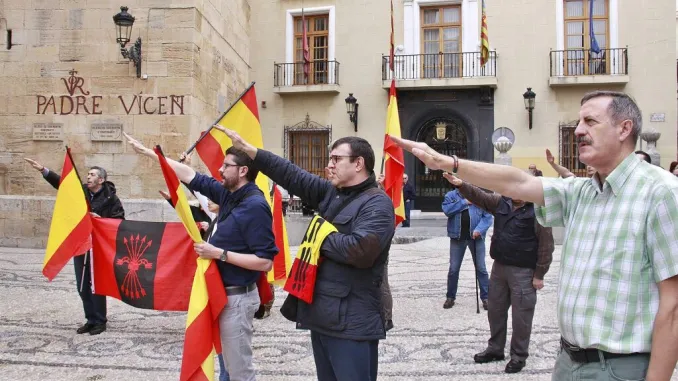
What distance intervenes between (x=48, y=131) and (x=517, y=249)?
10.1 metres

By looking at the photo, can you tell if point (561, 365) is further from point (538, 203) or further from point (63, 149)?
point (63, 149)

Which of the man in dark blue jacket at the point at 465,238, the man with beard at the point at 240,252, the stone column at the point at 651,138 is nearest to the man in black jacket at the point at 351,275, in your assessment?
the man with beard at the point at 240,252

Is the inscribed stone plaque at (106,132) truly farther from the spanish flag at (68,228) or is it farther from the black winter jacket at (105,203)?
the spanish flag at (68,228)

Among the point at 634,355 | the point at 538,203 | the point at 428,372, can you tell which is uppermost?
the point at 538,203

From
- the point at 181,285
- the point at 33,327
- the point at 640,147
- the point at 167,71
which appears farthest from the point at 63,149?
the point at 640,147

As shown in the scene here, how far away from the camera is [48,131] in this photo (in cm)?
1156

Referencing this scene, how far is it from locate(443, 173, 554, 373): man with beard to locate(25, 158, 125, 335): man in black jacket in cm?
350

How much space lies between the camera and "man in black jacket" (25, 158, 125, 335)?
557 cm

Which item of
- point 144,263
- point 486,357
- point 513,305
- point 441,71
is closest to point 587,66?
point 441,71

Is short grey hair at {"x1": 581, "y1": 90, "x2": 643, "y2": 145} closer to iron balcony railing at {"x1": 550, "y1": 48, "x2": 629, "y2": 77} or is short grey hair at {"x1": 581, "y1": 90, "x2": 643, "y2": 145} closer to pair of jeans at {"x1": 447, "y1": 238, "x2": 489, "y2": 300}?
pair of jeans at {"x1": 447, "y1": 238, "x2": 489, "y2": 300}

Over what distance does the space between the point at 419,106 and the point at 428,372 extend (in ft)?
47.6

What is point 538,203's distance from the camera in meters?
2.23

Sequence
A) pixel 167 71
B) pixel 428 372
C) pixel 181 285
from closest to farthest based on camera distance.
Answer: pixel 428 372 → pixel 181 285 → pixel 167 71

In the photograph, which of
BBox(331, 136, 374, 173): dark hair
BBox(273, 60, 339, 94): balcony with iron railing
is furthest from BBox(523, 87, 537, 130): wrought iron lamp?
BBox(331, 136, 374, 173): dark hair
